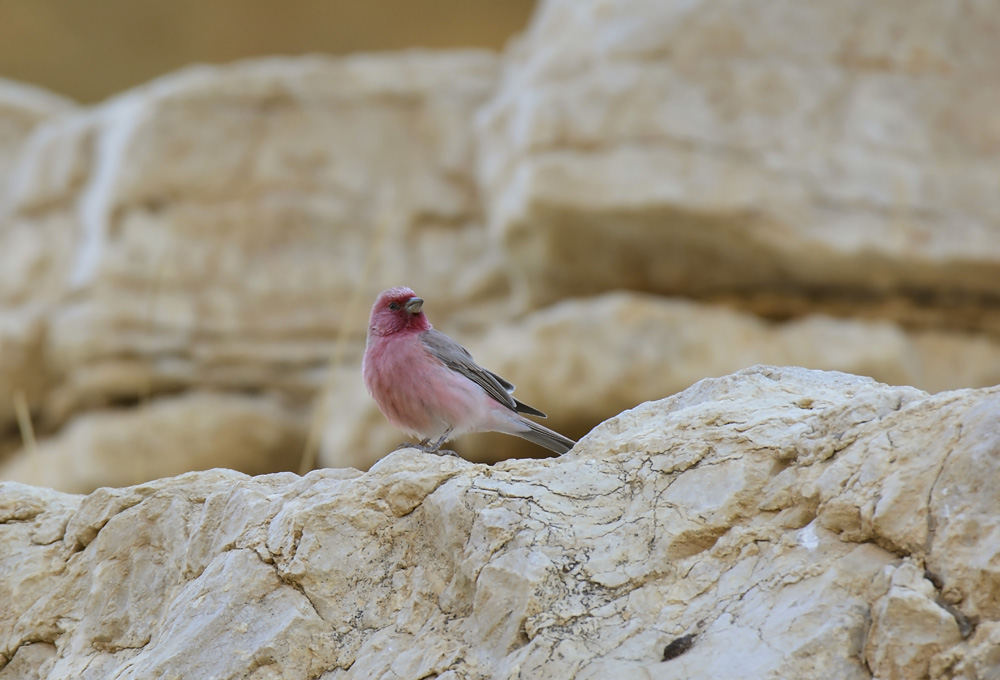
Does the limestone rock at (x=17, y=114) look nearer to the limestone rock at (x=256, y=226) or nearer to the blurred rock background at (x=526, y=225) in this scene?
the blurred rock background at (x=526, y=225)

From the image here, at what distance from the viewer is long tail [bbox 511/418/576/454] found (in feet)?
11.1

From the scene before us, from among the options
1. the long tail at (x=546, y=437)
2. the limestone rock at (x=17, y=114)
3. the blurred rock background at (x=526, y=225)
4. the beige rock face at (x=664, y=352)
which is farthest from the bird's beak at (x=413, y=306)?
the limestone rock at (x=17, y=114)

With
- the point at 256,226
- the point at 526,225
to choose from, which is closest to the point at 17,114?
the point at 256,226

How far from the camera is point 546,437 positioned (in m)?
3.49

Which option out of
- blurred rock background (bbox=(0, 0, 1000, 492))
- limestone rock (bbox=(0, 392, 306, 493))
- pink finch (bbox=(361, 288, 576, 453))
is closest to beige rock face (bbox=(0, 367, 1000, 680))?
pink finch (bbox=(361, 288, 576, 453))

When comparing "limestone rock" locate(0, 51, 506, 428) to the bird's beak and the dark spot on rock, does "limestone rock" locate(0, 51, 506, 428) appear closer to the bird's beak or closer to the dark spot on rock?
the bird's beak

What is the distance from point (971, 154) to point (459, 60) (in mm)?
4275

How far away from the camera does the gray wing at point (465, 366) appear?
3564 mm

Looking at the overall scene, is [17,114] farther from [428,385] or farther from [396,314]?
[428,385]

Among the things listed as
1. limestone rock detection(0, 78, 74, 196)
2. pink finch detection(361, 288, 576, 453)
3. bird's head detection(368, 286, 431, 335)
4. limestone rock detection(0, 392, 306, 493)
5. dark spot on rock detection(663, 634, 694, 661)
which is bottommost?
limestone rock detection(0, 392, 306, 493)

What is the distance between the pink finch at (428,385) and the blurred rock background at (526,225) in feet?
11.3

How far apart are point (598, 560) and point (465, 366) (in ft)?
5.15

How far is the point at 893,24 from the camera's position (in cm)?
768

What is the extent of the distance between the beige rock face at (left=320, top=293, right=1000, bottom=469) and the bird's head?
12.2ft
